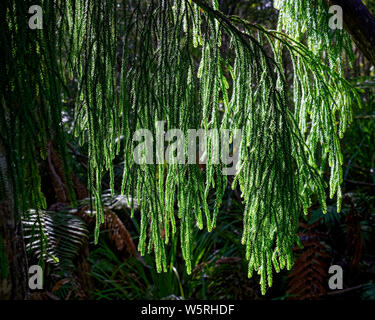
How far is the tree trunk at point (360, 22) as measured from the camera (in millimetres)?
1272

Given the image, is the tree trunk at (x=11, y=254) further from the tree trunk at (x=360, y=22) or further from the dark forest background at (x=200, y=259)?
the dark forest background at (x=200, y=259)

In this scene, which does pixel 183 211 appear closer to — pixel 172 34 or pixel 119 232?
pixel 172 34

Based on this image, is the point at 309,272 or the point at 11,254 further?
the point at 309,272

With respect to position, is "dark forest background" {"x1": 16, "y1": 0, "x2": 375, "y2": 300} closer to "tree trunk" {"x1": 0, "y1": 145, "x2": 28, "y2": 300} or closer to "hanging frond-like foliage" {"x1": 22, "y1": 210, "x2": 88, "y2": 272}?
"hanging frond-like foliage" {"x1": 22, "y1": 210, "x2": 88, "y2": 272}

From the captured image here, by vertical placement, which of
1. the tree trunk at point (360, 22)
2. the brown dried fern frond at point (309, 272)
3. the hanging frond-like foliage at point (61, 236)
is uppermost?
the tree trunk at point (360, 22)

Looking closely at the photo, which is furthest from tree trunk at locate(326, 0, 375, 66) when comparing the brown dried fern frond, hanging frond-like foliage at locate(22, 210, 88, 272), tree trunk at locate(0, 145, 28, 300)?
hanging frond-like foliage at locate(22, 210, 88, 272)

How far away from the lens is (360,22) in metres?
1.28

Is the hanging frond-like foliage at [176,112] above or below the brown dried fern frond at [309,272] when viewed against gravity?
above

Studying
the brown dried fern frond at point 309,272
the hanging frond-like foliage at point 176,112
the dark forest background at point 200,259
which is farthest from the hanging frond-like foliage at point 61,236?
the hanging frond-like foliage at point 176,112

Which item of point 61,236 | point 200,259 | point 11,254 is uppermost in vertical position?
point 11,254

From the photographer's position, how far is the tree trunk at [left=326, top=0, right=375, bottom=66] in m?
1.27

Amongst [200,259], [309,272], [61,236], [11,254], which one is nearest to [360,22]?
[11,254]

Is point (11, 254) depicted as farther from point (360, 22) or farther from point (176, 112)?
point (360, 22)
